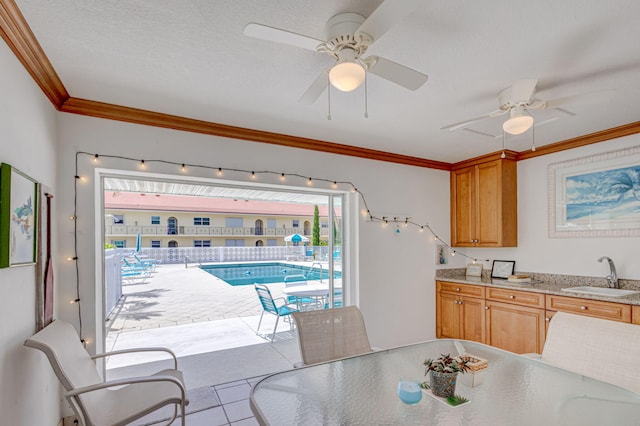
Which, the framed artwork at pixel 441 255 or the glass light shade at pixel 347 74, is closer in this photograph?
the glass light shade at pixel 347 74

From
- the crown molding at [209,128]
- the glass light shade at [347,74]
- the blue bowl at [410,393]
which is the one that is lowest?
the blue bowl at [410,393]

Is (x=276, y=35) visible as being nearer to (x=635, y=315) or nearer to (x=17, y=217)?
(x=17, y=217)

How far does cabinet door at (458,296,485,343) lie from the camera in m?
3.88

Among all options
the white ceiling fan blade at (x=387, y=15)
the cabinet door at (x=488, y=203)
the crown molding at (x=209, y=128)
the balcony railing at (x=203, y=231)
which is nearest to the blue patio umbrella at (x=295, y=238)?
the balcony railing at (x=203, y=231)

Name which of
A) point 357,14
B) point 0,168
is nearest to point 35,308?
point 0,168

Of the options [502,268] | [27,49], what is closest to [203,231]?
[27,49]

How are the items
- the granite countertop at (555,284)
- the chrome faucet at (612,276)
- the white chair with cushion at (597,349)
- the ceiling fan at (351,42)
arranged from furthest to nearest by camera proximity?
the chrome faucet at (612,276) → the granite countertop at (555,284) → the white chair with cushion at (597,349) → the ceiling fan at (351,42)

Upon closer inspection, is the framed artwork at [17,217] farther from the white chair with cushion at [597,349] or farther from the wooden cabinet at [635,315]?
the wooden cabinet at [635,315]

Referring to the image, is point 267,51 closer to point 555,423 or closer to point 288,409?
point 288,409

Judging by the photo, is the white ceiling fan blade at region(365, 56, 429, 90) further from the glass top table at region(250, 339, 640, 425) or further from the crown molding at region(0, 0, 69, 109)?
the crown molding at region(0, 0, 69, 109)

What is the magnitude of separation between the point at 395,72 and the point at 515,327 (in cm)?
313

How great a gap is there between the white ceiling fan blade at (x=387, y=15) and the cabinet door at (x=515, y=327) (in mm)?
3206

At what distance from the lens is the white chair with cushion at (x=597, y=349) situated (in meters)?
1.75

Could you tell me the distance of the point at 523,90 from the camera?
2127 mm
